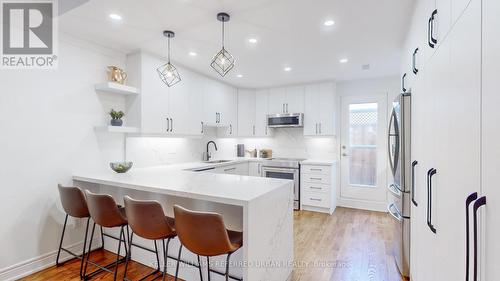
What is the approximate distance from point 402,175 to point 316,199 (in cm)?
232

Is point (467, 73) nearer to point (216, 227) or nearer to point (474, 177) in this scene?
point (474, 177)

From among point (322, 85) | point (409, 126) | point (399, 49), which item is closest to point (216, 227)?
point (409, 126)

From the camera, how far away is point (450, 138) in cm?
107

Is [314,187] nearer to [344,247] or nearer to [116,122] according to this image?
[344,247]

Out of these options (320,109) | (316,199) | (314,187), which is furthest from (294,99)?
(316,199)

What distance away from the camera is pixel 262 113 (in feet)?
17.3

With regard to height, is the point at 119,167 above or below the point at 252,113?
below

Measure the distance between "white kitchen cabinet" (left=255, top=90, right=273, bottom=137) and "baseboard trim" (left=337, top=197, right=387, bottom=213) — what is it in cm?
205

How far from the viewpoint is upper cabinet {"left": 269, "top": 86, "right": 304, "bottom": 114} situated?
4.89m

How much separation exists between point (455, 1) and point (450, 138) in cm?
59

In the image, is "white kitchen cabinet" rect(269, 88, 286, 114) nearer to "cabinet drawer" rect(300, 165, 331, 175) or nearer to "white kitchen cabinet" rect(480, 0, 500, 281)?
"cabinet drawer" rect(300, 165, 331, 175)

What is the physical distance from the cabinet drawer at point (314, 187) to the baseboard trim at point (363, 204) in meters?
0.75

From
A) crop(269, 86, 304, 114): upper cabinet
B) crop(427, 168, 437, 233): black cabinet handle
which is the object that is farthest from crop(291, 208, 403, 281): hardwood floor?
crop(269, 86, 304, 114): upper cabinet

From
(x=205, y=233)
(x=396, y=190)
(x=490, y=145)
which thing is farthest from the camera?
(x=396, y=190)
